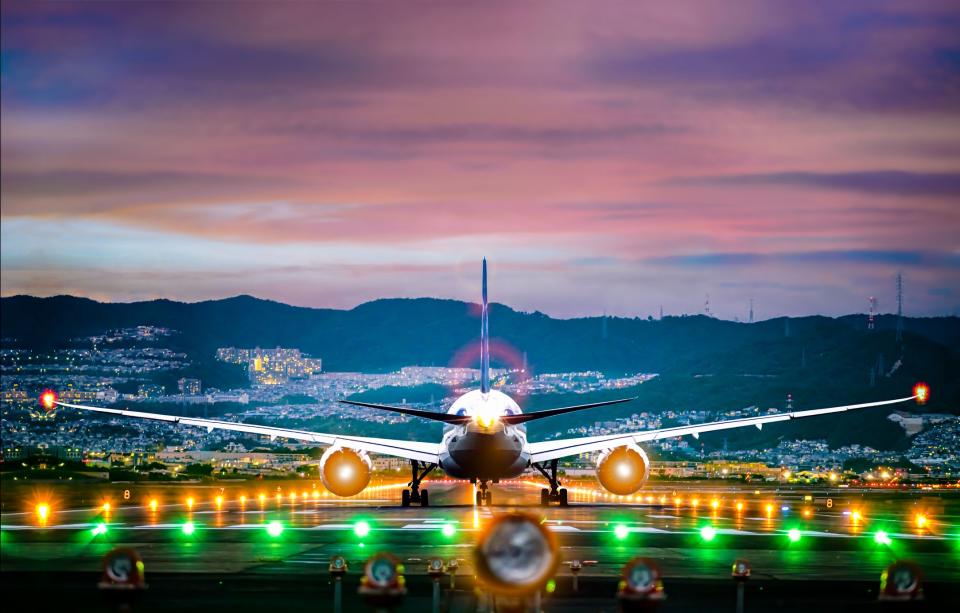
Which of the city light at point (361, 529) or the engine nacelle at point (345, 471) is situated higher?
the engine nacelle at point (345, 471)

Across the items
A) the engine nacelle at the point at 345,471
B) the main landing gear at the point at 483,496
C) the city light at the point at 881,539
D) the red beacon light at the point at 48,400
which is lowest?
the city light at the point at 881,539

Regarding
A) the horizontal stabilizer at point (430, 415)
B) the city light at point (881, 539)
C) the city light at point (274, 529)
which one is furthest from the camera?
the horizontal stabilizer at point (430, 415)

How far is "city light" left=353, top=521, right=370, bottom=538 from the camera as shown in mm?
39025

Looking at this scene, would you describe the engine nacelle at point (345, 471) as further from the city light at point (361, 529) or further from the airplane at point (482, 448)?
the city light at point (361, 529)

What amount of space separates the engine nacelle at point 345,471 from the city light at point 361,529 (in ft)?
24.0

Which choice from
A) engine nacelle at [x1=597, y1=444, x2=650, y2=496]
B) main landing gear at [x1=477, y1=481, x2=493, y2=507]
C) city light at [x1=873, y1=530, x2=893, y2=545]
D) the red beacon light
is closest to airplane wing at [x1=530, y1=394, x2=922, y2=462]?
engine nacelle at [x1=597, y1=444, x2=650, y2=496]

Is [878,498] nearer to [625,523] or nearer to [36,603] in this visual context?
[625,523]

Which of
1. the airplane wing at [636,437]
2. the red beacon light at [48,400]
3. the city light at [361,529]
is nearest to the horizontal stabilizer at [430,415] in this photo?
the city light at [361,529]

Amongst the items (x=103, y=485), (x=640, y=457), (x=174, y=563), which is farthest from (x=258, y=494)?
(x=174, y=563)

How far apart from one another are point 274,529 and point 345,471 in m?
11.6

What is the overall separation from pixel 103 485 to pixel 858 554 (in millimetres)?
59475

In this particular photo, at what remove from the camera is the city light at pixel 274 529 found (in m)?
38.8

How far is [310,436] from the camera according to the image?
54.8 m

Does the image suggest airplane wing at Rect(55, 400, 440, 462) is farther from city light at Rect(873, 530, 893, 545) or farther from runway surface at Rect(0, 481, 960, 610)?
city light at Rect(873, 530, 893, 545)
